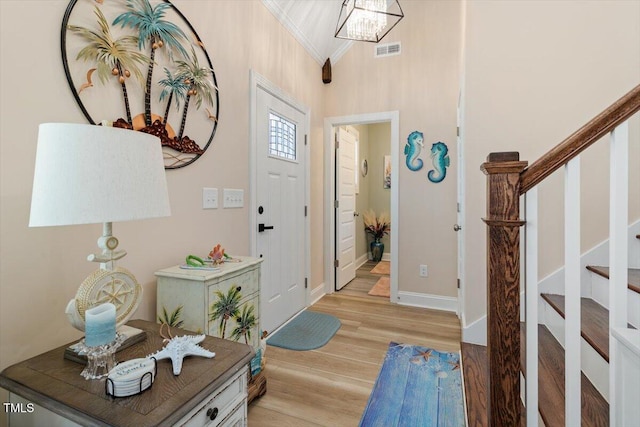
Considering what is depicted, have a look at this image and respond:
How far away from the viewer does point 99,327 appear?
0.86 m

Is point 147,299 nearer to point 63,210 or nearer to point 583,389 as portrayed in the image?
point 63,210

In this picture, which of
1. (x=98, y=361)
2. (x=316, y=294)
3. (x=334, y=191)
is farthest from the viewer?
(x=334, y=191)

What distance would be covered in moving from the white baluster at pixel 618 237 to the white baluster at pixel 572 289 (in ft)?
0.26

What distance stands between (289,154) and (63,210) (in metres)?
2.32

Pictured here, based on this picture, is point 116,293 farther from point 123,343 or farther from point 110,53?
point 110,53

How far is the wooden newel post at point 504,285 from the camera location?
1.02m

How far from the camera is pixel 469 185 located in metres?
2.29

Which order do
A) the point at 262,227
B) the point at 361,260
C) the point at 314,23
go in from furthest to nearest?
the point at 361,260
the point at 314,23
the point at 262,227

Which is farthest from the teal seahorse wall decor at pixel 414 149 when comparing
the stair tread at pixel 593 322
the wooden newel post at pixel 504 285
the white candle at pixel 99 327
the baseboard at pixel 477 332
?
the white candle at pixel 99 327

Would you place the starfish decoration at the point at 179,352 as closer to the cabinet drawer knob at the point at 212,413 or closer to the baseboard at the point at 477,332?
the cabinet drawer knob at the point at 212,413

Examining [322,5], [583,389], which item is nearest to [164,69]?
[322,5]

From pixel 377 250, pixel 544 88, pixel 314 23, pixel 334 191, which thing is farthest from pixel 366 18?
pixel 377 250

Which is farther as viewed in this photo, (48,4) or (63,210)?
(48,4)

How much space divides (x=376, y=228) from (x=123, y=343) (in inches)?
201
